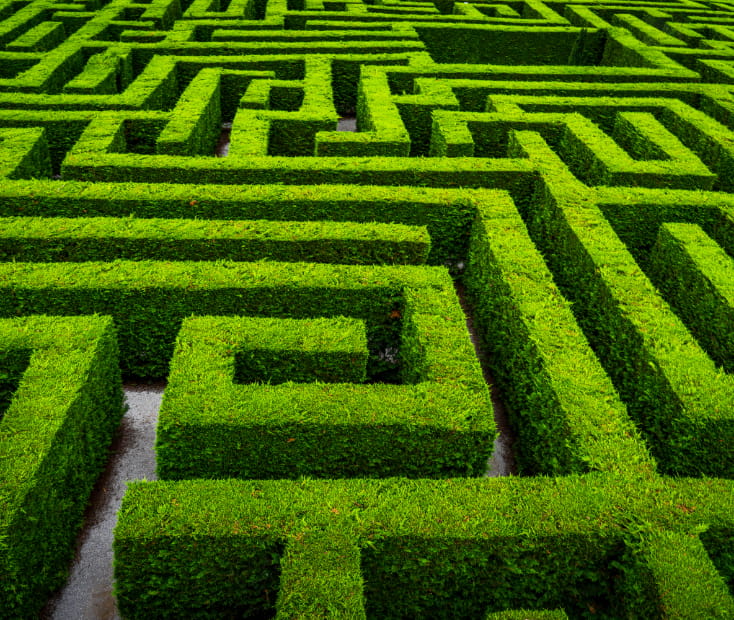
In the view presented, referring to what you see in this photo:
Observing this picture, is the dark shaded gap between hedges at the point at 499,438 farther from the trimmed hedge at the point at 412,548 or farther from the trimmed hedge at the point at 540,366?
the trimmed hedge at the point at 412,548

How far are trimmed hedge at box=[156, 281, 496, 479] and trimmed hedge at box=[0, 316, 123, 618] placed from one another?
99 cm

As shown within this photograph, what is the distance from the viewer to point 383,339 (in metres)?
9.46

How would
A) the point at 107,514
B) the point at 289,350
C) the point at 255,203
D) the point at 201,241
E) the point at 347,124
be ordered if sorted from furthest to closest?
the point at 347,124 < the point at 255,203 < the point at 201,241 < the point at 289,350 < the point at 107,514

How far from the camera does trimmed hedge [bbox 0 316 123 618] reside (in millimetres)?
5820

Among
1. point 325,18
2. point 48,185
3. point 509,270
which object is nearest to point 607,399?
point 509,270

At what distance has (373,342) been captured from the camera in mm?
9445

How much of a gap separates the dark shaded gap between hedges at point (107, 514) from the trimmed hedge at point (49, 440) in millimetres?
185

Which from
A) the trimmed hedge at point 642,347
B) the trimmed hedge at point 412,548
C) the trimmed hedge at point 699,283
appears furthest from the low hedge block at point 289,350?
the trimmed hedge at point 699,283

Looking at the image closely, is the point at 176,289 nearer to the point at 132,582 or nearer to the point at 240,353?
the point at 240,353

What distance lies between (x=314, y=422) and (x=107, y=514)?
289 cm

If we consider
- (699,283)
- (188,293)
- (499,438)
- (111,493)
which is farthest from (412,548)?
(699,283)

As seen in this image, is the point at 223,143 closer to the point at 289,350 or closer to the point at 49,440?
the point at 289,350

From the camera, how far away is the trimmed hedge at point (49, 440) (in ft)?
19.1

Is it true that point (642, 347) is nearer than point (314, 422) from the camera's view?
No
